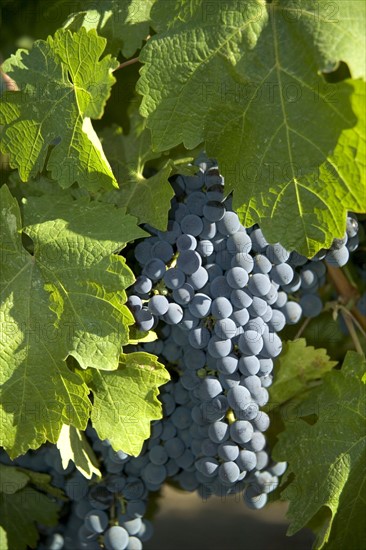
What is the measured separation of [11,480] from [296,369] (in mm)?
557

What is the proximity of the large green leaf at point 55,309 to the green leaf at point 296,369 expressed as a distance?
0.33m

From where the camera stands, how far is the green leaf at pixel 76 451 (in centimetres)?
121

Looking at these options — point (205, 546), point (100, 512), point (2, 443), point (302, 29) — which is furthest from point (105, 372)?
point (205, 546)

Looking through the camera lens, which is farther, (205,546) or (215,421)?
(205,546)

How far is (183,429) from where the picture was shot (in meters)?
1.31

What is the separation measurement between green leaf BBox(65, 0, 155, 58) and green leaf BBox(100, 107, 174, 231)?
5.3 inches

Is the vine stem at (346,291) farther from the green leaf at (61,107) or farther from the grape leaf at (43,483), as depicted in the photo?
the grape leaf at (43,483)

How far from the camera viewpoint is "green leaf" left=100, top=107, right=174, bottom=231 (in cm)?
114

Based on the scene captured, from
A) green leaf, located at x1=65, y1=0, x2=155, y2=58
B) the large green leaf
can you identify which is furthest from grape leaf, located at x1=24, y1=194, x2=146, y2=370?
green leaf, located at x1=65, y1=0, x2=155, y2=58

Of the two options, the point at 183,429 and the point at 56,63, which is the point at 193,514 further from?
the point at 56,63

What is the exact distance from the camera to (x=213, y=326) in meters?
1.18

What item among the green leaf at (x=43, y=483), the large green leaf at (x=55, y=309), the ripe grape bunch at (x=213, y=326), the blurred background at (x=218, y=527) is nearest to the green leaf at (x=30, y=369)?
the large green leaf at (x=55, y=309)

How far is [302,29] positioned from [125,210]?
14.4 inches

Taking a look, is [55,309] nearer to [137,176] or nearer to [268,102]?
[137,176]
